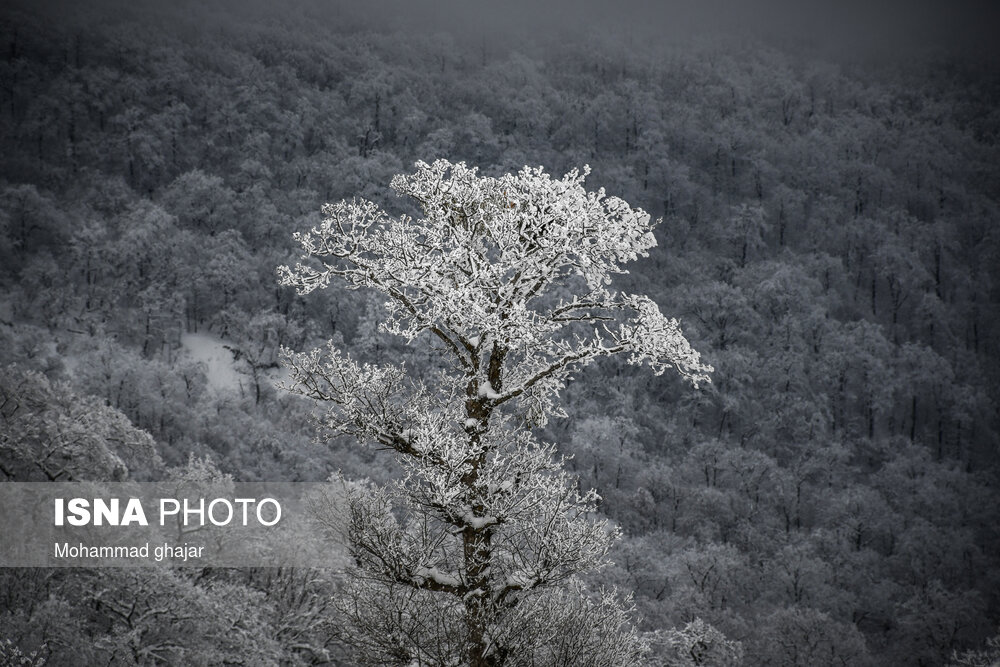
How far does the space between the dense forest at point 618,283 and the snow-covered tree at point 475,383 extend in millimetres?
3318

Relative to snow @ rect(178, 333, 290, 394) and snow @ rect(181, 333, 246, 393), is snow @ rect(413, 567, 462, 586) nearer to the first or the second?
snow @ rect(178, 333, 290, 394)

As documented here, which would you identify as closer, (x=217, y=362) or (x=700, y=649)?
(x=700, y=649)

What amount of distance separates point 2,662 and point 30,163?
93.2 m

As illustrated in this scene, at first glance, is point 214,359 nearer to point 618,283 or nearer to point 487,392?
point 618,283

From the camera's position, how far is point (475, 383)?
7.25m

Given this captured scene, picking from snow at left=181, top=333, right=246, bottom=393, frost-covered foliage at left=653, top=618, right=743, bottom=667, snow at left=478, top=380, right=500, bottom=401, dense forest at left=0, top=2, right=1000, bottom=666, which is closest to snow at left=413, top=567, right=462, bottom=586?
snow at left=478, top=380, right=500, bottom=401

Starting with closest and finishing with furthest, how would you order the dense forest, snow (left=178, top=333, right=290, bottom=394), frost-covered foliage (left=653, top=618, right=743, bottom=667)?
the dense forest < frost-covered foliage (left=653, top=618, right=743, bottom=667) < snow (left=178, top=333, right=290, bottom=394)

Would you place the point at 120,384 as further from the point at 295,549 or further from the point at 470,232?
the point at 470,232

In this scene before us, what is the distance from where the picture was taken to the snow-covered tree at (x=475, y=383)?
6.91 m

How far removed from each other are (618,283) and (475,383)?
98.1 metres

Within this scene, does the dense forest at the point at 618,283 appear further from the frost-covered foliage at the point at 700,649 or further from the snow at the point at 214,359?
the frost-covered foliage at the point at 700,649

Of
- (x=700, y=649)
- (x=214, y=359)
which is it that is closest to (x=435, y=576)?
(x=700, y=649)

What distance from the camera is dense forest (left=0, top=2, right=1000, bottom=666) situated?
111ft

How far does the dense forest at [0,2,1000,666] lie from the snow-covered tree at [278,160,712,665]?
3318mm
